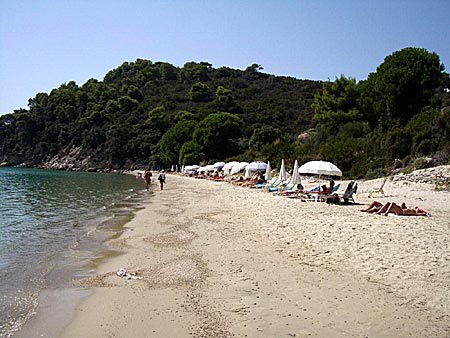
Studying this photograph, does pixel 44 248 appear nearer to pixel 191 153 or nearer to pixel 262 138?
pixel 262 138

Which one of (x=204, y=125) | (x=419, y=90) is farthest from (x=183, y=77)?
(x=419, y=90)

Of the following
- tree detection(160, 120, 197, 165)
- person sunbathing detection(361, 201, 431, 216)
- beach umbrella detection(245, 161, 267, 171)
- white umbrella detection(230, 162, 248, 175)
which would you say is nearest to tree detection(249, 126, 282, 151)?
tree detection(160, 120, 197, 165)

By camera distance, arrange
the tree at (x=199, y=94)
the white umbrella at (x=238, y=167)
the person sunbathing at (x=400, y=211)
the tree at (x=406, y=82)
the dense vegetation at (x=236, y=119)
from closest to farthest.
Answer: the person sunbathing at (x=400, y=211) < the dense vegetation at (x=236, y=119) < the tree at (x=406, y=82) < the white umbrella at (x=238, y=167) < the tree at (x=199, y=94)

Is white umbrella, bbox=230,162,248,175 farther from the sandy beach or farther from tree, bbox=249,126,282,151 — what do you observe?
the sandy beach

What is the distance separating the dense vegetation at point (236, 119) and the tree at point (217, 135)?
0.16 m

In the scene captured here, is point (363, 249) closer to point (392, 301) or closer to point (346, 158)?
point (392, 301)

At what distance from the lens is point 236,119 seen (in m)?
66.2

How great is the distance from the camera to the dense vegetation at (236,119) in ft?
97.4

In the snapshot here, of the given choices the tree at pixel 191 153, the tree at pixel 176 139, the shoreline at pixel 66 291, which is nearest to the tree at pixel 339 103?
the tree at pixel 191 153

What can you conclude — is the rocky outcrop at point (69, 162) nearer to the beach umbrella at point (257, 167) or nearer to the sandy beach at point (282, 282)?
the beach umbrella at point (257, 167)

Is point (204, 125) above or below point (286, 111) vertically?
below

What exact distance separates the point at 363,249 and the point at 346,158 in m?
22.8

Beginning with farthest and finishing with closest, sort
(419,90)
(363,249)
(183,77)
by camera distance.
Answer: (183,77), (419,90), (363,249)

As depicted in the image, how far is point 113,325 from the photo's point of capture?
5.10 metres
